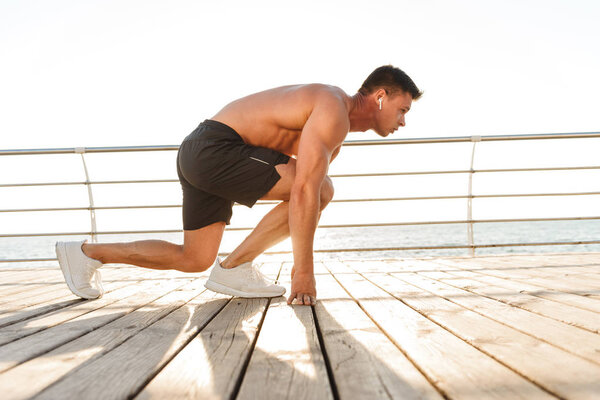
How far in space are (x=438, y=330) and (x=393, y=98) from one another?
1.24 meters

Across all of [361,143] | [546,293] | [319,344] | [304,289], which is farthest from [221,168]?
[361,143]

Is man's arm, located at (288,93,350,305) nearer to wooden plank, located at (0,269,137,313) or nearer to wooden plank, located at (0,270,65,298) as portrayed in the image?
wooden plank, located at (0,269,137,313)

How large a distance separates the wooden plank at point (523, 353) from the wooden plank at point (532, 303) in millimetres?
205

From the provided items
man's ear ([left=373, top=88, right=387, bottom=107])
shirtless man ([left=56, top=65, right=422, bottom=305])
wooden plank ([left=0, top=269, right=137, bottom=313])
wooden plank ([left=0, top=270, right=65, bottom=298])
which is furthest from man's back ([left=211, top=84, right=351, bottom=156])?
wooden plank ([left=0, top=270, right=65, bottom=298])

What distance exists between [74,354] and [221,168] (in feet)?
3.15

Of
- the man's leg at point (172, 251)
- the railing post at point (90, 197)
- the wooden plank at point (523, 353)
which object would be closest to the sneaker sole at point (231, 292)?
the man's leg at point (172, 251)

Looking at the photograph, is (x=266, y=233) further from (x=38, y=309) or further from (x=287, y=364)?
(x=287, y=364)

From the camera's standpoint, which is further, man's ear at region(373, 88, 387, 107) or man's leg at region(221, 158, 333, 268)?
man's ear at region(373, 88, 387, 107)

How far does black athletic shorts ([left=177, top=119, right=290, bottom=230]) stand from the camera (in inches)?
70.5

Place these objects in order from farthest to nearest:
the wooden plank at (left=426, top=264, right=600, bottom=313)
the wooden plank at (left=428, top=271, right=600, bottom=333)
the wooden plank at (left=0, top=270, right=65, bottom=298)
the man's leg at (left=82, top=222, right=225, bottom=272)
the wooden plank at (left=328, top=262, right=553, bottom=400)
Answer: the wooden plank at (left=0, top=270, right=65, bottom=298)
the man's leg at (left=82, top=222, right=225, bottom=272)
the wooden plank at (left=426, top=264, right=600, bottom=313)
the wooden plank at (left=428, top=271, right=600, bottom=333)
the wooden plank at (left=328, top=262, right=553, bottom=400)

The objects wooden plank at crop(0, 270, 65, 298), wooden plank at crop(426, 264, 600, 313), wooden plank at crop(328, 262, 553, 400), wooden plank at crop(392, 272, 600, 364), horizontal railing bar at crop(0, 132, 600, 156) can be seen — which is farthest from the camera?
horizontal railing bar at crop(0, 132, 600, 156)

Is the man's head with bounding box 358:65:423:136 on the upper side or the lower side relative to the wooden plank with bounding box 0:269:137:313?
upper

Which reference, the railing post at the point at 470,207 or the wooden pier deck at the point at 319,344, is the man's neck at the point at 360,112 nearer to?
the wooden pier deck at the point at 319,344

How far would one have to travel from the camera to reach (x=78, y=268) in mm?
1901
